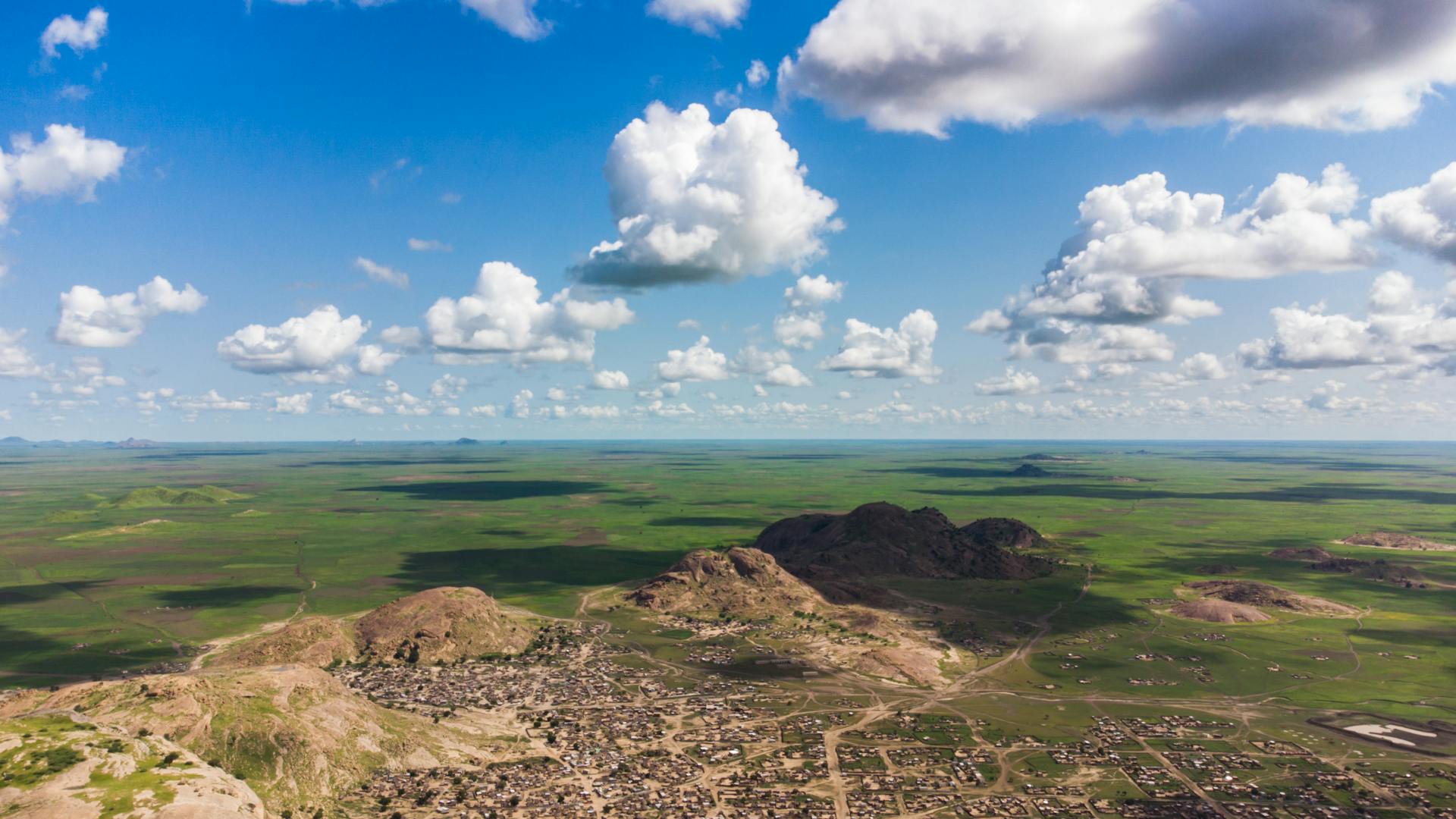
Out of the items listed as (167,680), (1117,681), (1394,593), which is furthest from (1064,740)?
(1394,593)

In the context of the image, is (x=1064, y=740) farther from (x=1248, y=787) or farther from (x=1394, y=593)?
(x=1394, y=593)

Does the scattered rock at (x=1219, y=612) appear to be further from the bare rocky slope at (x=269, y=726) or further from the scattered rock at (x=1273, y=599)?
the bare rocky slope at (x=269, y=726)

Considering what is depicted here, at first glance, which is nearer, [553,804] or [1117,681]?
[553,804]

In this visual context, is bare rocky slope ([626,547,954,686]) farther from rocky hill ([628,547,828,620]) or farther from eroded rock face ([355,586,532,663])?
eroded rock face ([355,586,532,663])

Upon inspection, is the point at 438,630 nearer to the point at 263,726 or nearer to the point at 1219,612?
the point at 263,726

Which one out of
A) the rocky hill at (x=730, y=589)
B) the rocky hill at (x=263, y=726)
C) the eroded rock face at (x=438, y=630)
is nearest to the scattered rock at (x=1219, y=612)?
the rocky hill at (x=730, y=589)

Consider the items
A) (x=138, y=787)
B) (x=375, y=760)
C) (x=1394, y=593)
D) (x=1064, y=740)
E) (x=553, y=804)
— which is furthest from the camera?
(x=1394, y=593)
